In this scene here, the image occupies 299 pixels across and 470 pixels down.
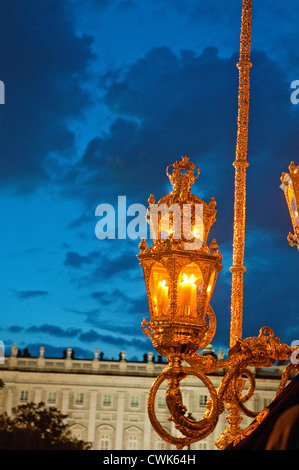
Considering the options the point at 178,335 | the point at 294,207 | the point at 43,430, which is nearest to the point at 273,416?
the point at 178,335

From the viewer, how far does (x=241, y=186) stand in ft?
22.6

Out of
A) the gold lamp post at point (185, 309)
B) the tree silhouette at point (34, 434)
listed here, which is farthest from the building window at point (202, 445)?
the gold lamp post at point (185, 309)

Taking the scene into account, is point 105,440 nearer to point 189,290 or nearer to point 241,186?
point 241,186

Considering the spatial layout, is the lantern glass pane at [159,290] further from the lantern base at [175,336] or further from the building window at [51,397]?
the building window at [51,397]

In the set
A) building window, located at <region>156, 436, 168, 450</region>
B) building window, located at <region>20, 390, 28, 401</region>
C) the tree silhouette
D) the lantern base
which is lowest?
the lantern base

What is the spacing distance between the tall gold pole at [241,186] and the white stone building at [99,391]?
74.2 m

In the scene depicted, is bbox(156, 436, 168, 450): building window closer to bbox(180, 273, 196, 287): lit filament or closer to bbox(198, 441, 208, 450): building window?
bbox(198, 441, 208, 450): building window

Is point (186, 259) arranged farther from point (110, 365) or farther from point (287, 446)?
point (110, 365)

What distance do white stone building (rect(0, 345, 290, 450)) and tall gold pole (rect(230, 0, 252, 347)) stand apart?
243 feet

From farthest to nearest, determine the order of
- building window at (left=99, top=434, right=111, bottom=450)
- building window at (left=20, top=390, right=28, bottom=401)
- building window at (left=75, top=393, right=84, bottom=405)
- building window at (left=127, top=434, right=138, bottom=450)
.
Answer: building window at (left=20, top=390, right=28, bottom=401)
building window at (left=75, top=393, right=84, bottom=405)
building window at (left=99, top=434, right=111, bottom=450)
building window at (left=127, top=434, right=138, bottom=450)

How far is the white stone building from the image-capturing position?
7962 centimetres

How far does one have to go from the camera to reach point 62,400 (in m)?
81.1

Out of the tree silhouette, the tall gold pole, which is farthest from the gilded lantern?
the tree silhouette
